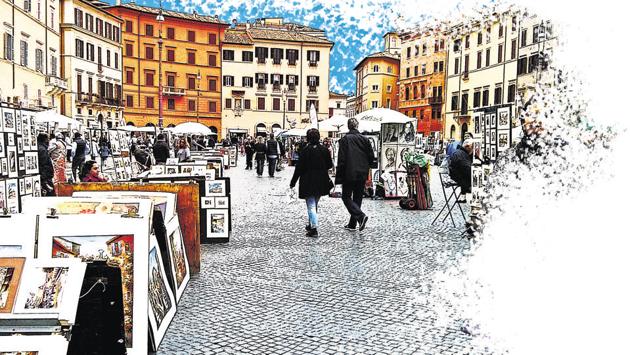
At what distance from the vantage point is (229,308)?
511 cm

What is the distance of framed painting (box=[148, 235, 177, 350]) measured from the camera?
386 cm

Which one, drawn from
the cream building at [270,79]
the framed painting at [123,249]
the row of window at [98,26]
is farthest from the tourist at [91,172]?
the cream building at [270,79]

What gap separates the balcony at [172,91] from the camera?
65.2 m

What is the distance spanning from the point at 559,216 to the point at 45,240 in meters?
6.64

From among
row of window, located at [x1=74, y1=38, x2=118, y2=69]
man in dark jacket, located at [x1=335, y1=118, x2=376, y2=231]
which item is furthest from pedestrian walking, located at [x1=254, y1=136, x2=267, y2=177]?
row of window, located at [x1=74, y1=38, x2=118, y2=69]

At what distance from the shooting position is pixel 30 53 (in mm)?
34812

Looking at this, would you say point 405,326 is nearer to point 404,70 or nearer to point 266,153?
point 266,153

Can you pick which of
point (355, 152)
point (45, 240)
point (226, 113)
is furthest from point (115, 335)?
point (226, 113)

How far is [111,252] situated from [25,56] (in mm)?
34062

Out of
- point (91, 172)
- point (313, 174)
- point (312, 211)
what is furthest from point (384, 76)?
point (91, 172)

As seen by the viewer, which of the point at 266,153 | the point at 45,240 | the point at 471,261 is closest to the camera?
the point at 45,240

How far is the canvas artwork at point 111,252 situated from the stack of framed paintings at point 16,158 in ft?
10.5

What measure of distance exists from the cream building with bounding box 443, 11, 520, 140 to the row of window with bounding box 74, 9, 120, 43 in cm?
2862

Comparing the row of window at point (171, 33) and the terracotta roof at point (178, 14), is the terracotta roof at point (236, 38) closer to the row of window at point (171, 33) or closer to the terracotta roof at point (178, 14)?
the row of window at point (171, 33)
